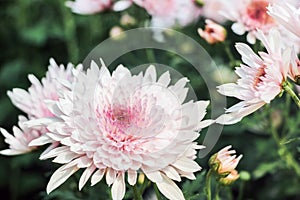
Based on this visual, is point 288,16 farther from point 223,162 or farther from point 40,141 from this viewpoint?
point 40,141

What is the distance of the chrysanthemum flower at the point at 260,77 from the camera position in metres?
1.32

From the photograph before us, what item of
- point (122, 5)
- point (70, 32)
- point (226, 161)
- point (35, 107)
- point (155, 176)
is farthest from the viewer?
point (70, 32)

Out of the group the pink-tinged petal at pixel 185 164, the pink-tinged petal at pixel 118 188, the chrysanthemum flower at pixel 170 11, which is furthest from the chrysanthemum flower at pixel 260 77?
the chrysanthemum flower at pixel 170 11

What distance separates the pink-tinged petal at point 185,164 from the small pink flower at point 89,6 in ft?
2.85

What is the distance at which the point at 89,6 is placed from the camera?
2.12 metres

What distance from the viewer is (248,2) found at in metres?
1.82

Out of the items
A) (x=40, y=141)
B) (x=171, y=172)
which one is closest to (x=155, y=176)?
(x=171, y=172)

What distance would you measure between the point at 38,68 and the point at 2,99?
20cm

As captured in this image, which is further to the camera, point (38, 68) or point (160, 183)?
point (38, 68)

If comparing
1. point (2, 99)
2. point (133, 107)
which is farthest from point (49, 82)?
point (2, 99)

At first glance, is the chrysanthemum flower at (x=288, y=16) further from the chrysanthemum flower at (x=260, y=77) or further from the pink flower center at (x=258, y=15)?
the pink flower center at (x=258, y=15)

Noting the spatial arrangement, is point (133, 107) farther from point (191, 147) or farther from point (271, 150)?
point (271, 150)

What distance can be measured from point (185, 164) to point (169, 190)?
6 centimetres

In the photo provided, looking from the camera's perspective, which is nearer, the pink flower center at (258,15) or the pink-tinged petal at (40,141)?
the pink-tinged petal at (40,141)
